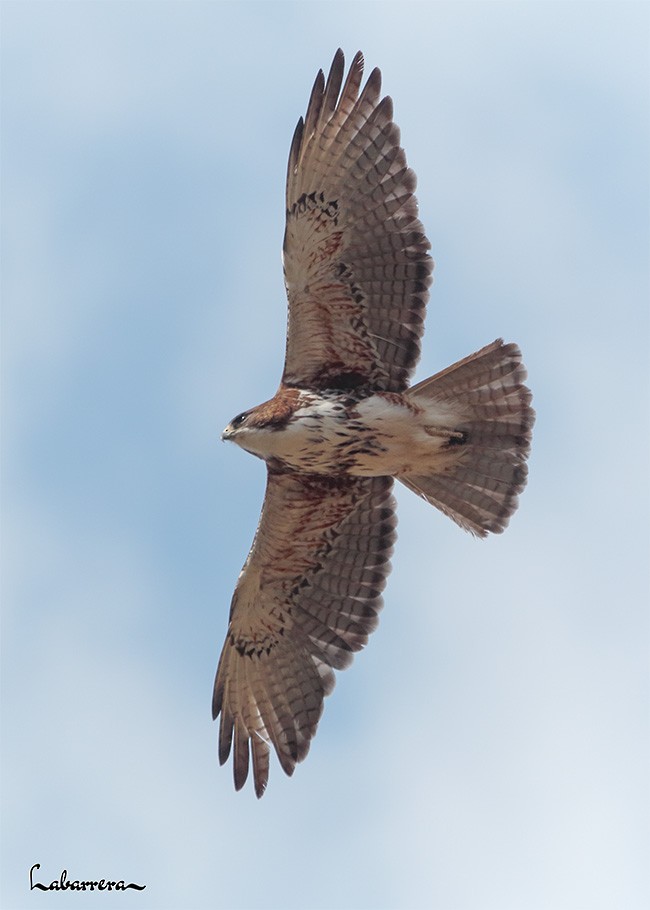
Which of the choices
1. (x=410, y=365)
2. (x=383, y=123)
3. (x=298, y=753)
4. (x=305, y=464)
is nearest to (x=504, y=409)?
(x=410, y=365)

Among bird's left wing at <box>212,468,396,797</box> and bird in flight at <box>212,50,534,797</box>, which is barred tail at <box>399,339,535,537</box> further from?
bird's left wing at <box>212,468,396,797</box>

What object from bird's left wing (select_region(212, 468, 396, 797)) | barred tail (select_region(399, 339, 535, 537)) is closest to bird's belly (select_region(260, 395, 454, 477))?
barred tail (select_region(399, 339, 535, 537))

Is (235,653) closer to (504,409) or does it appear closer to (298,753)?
(298,753)

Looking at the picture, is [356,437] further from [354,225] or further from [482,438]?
[354,225]

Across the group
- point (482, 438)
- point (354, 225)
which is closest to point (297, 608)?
point (482, 438)

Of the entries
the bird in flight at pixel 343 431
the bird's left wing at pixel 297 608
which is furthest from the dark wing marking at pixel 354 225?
the bird's left wing at pixel 297 608

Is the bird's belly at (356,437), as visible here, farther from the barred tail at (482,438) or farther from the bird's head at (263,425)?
the barred tail at (482,438)
